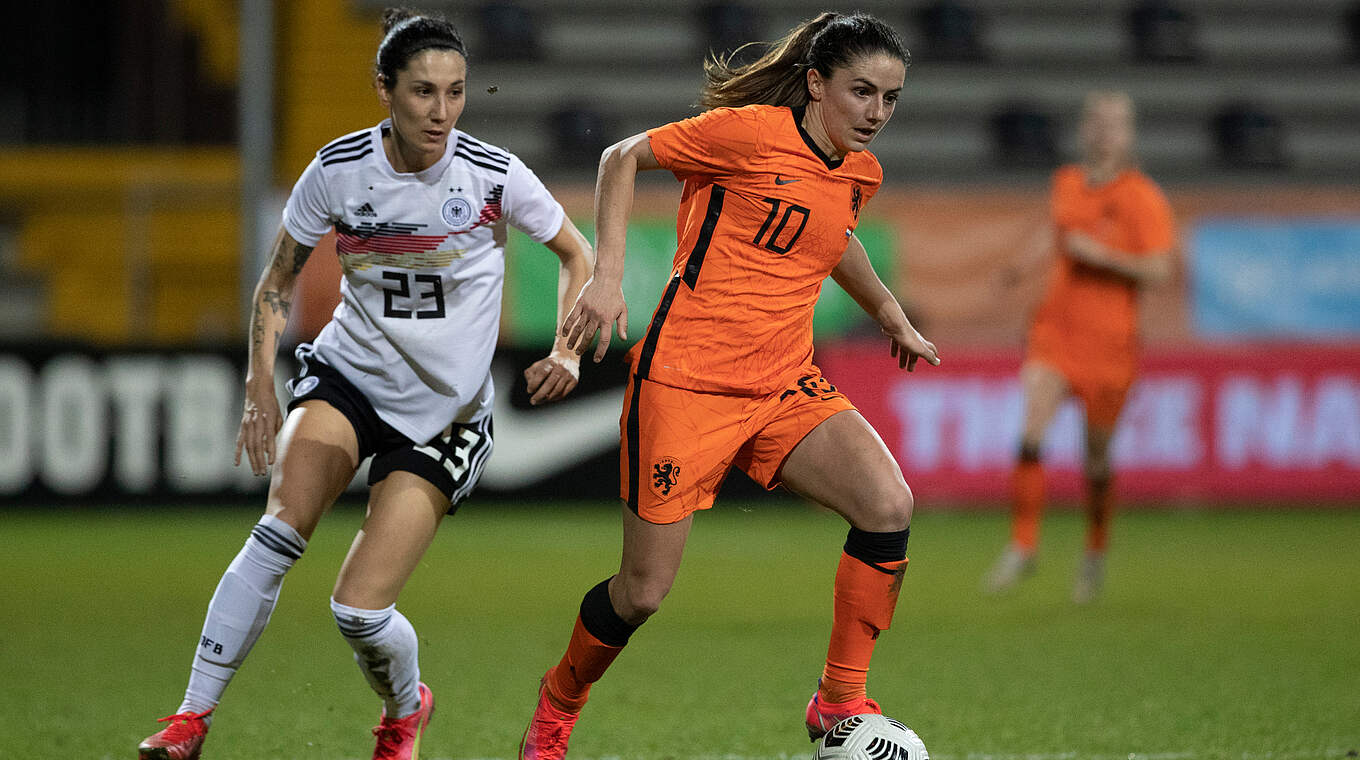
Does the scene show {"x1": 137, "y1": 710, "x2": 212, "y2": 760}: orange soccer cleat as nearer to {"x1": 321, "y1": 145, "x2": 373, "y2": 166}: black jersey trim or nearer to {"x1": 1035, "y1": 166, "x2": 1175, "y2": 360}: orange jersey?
{"x1": 321, "y1": 145, "x2": 373, "y2": 166}: black jersey trim

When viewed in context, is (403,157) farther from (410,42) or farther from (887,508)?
(887,508)

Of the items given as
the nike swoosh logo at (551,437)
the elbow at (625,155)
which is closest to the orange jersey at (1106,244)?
the nike swoosh logo at (551,437)

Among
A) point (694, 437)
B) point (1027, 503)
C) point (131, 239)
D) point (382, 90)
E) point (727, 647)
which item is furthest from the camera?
point (131, 239)

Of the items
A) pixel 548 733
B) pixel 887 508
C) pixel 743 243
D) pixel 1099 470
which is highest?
pixel 743 243

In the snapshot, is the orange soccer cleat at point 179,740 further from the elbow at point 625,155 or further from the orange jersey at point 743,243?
the elbow at point 625,155

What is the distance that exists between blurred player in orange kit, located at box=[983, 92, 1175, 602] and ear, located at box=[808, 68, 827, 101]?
13.4 ft

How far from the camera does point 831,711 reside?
4055 mm

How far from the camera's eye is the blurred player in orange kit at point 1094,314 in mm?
7703

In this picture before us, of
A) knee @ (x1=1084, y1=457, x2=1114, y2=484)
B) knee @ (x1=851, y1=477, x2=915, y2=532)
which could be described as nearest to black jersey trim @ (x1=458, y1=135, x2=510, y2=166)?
knee @ (x1=851, y1=477, x2=915, y2=532)

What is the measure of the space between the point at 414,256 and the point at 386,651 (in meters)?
1.00

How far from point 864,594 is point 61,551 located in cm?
675

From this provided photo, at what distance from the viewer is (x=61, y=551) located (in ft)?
30.5

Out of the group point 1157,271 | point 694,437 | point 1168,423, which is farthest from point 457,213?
point 1168,423

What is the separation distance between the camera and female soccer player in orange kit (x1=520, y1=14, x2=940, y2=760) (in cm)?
395
